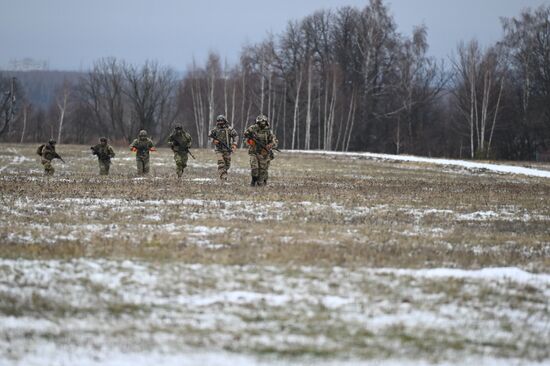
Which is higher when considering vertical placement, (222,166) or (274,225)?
(222,166)

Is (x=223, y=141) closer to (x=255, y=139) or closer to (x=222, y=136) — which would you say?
(x=222, y=136)

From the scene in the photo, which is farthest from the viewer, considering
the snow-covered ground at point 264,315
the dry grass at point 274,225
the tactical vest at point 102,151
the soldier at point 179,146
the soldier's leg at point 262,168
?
the tactical vest at point 102,151

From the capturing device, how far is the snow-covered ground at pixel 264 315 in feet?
20.5

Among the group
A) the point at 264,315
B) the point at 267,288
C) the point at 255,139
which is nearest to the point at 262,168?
the point at 255,139

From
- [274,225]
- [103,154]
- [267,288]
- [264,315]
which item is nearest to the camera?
[264,315]

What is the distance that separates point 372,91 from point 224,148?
5731 cm

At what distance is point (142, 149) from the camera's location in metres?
25.6

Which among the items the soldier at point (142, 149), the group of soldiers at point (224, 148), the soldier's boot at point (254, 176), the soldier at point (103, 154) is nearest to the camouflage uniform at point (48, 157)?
the group of soldiers at point (224, 148)

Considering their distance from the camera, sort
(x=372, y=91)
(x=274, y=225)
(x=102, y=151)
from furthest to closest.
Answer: (x=372, y=91), (x=102, y=151), (x=274, y=225)

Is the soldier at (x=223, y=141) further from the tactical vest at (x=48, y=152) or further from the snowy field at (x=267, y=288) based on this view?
the snowy field at (x=267, y=288)

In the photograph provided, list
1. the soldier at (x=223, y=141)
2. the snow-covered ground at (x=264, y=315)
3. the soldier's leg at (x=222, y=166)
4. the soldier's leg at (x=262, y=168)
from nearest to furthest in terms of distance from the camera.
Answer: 1. the snow-covered ground at (x=264, y=315)
2. the soldier's leg at (x=262, y=168)
3. the soldier at (x=223, y=141)
4. the soldier's leg at (x=222, y=166)

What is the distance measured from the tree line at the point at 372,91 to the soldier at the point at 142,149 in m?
43.5

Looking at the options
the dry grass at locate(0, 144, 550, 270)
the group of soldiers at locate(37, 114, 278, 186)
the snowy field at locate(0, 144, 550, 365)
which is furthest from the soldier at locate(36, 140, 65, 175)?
the snowy field at locate(0, 144, 550, 365)

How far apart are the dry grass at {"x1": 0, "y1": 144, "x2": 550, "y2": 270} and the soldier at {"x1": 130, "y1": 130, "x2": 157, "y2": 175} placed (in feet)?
17.5
